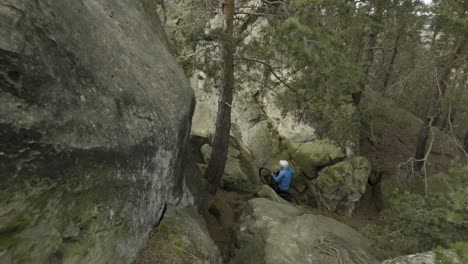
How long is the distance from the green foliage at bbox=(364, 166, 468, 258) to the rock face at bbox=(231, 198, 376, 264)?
514mm

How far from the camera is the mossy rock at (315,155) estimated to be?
13195 millimetres

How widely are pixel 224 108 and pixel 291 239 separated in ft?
12.6

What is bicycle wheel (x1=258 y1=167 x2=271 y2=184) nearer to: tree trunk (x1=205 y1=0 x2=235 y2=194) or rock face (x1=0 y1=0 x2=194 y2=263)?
tree trunk (x1=205 y1=0 x2=235 y2=194)

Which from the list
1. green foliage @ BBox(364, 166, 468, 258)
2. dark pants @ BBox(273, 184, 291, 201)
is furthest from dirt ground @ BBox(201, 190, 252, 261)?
green foliage @ BBox(364, 166, 468, 258)

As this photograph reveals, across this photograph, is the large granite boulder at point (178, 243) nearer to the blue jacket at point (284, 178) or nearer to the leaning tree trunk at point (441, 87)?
the blue jacket at point (284, 178)

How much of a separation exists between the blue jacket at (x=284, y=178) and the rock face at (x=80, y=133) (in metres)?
5.57

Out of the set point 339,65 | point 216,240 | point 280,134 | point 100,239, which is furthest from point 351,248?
point 280,134

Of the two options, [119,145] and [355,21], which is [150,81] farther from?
[355,21]

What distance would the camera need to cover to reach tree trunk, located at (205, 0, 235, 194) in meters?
7.55

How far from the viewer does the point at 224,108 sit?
344 inches

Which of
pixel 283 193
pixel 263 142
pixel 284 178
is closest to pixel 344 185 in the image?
pixel 283 193

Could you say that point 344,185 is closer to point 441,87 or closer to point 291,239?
point 441,87

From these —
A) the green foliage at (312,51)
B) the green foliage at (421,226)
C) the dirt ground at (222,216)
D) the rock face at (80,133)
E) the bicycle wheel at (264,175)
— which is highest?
the green foliage at (312,51)

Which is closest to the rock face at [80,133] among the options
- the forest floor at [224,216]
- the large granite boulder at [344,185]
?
the forest floor at [224,216]
